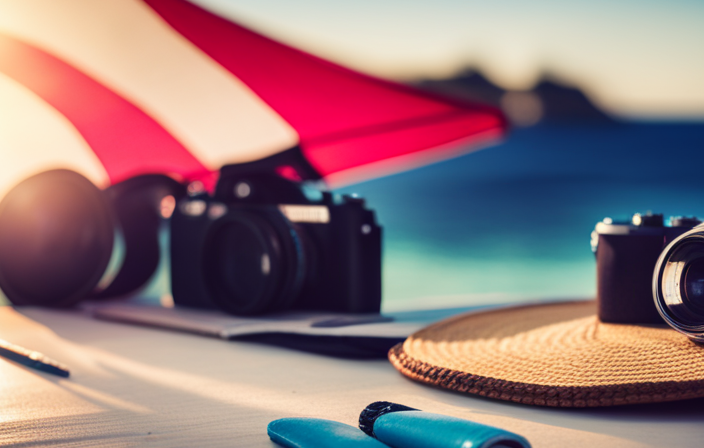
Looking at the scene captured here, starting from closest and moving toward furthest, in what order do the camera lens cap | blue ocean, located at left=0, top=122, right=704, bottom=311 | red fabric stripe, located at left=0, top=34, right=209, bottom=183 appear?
the camera lens cap < red fabric stripe, located at left=0, top=34, right=209, bottom=183 < blue ocean, located at left=0, top=122, right=704, bottom=311

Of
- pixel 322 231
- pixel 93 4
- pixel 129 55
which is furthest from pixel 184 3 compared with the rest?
pixel 322 231

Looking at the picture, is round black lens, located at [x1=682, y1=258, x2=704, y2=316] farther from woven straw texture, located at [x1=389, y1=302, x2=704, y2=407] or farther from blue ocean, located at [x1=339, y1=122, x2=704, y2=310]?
blue ocean, located at [x1=339, y1=122, x2=704, y2=310]

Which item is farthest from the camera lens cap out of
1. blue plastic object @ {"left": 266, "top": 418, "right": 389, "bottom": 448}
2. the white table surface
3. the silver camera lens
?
the silver camera lens

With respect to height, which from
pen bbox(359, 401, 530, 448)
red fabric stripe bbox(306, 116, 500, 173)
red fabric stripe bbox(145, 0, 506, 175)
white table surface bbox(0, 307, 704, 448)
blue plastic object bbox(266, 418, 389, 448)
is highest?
red fabric stripe bbox(145, 0, 506, 175)

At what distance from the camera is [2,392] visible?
80cm

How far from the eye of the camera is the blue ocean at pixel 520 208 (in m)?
2.47

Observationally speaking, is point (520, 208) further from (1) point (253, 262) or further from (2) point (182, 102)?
(1) point (253, 262)

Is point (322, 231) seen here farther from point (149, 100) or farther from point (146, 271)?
point (149, 100)

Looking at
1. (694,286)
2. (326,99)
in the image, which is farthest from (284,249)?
(694,286)

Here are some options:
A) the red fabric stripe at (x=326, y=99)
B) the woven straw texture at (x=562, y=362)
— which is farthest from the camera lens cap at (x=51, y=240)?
the woven straw texture at (x=562, y=362)

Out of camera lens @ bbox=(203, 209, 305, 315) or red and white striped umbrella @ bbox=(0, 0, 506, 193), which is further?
red and white striped umbrella @ bbox=(0, 0, 506, 193)

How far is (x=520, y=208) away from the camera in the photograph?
18.9ft

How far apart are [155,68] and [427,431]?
1.45 metres

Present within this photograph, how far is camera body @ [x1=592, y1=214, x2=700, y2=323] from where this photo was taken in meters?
0.87
